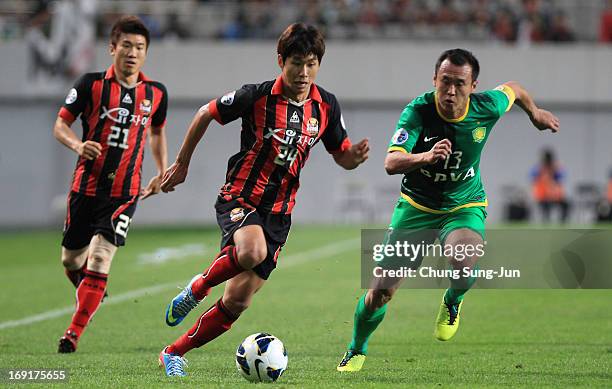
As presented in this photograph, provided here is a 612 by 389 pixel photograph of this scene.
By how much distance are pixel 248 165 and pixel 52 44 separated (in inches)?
905

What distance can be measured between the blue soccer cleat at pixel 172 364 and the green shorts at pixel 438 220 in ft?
5.81

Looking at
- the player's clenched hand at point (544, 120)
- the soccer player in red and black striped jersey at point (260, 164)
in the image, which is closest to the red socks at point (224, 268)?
the soccer player in red and black striped jersey at point (260, 164)

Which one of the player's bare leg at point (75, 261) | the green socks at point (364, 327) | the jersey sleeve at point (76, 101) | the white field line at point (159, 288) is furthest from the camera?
the white field line at point (159, 288)

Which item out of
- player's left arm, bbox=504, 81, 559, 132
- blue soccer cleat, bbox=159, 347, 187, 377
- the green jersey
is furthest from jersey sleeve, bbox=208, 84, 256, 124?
player's left arm, bbox=504, 81, 559, 132

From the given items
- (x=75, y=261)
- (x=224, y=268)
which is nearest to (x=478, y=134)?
(x=224, y=268)

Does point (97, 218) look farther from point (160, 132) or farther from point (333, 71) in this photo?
point (333, 71)

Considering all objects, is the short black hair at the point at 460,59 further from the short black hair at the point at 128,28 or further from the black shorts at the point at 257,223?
the short black hair at the point at 128,28

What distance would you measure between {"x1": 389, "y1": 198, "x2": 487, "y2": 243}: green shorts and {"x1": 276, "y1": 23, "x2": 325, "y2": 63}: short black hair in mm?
1420

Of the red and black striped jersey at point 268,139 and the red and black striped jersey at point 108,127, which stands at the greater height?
the red and black striped jersey at point 108,127

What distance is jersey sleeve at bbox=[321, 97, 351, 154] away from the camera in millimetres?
7344

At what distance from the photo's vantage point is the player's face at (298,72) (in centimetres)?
688

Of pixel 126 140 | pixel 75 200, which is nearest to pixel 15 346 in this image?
pixel 75 200

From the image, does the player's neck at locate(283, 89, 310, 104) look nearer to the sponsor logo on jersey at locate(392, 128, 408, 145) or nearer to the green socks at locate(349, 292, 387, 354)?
the sponsor logo on jersey at locate(392, 128, 408, 145)

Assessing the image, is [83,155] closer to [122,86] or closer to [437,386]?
[122,86]
